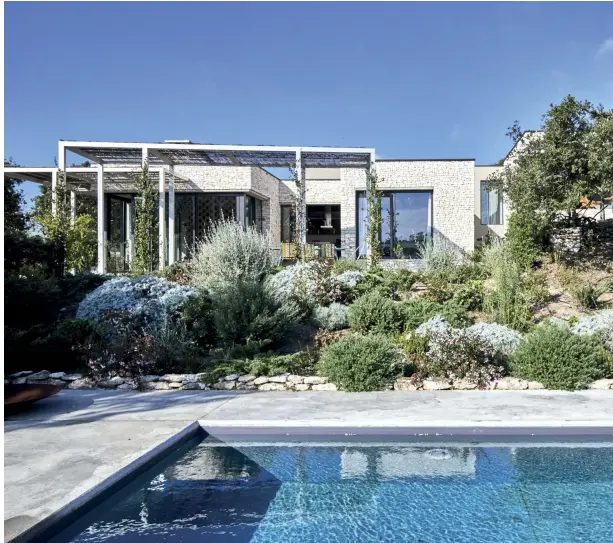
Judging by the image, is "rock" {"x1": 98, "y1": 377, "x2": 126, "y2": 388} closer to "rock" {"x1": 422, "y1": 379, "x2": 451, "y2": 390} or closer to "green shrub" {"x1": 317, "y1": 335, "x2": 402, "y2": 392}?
"green shrub" {"x1": 317, "y1": 335, "x2": 402, "y2": 392}

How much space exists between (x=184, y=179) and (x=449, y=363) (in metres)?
13.2

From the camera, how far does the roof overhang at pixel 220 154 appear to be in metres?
13.4

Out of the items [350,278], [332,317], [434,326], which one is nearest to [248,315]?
[332,317]

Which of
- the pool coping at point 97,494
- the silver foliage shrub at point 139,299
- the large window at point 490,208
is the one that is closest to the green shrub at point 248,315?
the silver foliage shrub at point 139,299

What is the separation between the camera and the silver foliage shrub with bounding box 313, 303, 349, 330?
934 cm

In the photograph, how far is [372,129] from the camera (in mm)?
15961

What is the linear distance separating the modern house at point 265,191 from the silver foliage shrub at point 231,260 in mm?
2919

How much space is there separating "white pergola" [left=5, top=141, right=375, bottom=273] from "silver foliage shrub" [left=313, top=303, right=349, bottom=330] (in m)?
4.06

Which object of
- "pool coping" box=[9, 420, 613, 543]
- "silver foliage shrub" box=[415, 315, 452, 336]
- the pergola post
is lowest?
"pool coping" box=[9, 420, 613, 543]

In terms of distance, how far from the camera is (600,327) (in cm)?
812

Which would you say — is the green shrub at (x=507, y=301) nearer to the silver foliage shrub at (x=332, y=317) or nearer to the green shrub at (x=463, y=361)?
the green shrub at (x=463, y=361)

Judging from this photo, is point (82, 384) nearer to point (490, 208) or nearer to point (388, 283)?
point (388, 283)

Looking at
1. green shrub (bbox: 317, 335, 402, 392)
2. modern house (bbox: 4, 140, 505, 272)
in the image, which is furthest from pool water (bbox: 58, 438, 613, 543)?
modern house (bbox: 4, 140, 505, 272)

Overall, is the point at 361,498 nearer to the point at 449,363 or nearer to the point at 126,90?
the point at 449,363
